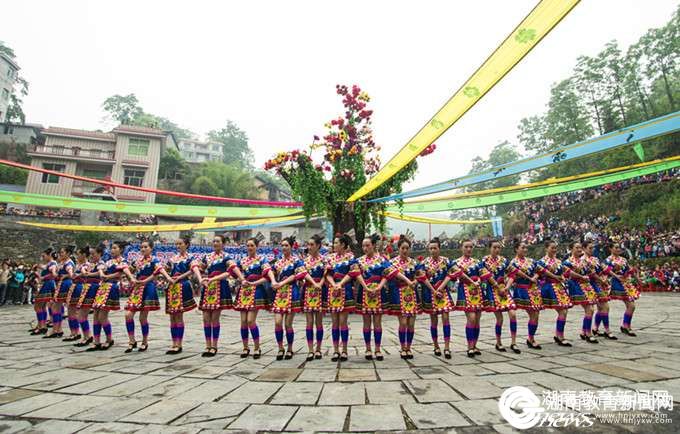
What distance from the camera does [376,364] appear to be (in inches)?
181

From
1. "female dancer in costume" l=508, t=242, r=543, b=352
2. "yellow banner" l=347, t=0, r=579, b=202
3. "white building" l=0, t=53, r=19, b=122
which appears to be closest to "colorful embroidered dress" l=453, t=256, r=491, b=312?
"female dancer in costume" l=508, t=242, r=543, b=352

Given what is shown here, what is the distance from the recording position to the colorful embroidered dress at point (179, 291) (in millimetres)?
5371

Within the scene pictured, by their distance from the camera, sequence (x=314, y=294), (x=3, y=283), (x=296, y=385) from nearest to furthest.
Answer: (x=296, y=385) < (x=314, y=294) < (x=3, y=283)

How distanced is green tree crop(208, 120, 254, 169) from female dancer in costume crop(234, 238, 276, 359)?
195 feet

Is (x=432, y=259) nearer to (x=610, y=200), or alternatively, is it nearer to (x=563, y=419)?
(x=563, y=419)

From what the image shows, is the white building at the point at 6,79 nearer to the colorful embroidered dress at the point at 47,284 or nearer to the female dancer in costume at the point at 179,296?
the colorful embroidered dress at the point at 47,284

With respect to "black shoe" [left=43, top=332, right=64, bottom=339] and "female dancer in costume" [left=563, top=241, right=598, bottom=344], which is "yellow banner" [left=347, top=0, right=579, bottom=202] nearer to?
"female dancer in costume" [left=563, top=241, right=598, bottom=344]

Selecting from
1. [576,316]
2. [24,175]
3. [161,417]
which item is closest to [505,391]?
[161,417]

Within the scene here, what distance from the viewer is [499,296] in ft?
17.7

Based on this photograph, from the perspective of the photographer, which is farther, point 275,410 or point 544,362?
point 544,362

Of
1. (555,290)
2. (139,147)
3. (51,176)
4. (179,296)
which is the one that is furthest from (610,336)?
(51,176)

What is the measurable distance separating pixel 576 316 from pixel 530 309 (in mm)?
5404

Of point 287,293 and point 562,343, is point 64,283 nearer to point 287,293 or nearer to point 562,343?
point 287,293

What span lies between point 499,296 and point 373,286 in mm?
2082
